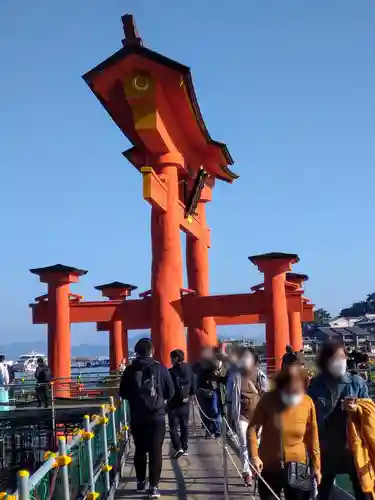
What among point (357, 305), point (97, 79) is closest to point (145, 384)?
point (97, 79)

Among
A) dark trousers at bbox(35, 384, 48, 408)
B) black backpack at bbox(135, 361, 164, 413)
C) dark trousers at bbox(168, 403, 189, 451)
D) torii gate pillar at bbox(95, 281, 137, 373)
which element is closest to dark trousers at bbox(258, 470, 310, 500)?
black backpack at bbox(135, 361, 164, 413)

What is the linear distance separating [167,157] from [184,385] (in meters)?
8.96

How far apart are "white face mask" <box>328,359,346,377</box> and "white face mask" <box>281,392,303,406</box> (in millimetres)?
690

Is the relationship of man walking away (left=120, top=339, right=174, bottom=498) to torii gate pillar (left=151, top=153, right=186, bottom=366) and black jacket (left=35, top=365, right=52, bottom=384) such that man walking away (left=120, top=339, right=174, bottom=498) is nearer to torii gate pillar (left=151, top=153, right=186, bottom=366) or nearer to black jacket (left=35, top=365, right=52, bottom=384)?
torii gate pillar (left=151, top=153, right=186, bottom=366)

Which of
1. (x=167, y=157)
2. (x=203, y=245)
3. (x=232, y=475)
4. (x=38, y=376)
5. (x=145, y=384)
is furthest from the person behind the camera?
(x=203, y=245)

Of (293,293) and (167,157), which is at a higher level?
(167,157)

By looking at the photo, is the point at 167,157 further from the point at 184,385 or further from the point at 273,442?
the point at 273,442

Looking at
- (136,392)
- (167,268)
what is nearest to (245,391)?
(136,392)

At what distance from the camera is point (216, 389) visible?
11898mm

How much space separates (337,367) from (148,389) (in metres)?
2.73

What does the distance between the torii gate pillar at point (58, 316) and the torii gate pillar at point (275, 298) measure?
6.11m

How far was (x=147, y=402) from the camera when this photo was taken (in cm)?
759

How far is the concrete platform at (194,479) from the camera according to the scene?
7.93 m

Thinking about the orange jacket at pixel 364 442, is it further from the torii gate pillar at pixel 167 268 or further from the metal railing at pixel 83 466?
the torii gate pillar at pixel 167 268
